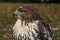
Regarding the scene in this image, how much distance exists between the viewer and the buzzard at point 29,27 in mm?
6317

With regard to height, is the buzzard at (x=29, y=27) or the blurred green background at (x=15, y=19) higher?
the buzzard at (x=29, y=27)

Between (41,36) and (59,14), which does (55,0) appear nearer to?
(59,14)

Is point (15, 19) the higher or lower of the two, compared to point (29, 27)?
lower

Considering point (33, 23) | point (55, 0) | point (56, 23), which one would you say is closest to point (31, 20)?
point (33, 23)

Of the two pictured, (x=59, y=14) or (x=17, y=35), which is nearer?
(x=17, y=35)

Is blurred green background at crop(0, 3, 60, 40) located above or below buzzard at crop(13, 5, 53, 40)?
below

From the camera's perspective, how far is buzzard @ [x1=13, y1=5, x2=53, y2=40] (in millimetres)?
6317

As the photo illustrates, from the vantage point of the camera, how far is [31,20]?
649 centimetres

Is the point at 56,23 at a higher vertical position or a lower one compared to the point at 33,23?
lower

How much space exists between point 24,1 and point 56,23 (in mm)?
7764

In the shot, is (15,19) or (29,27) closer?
(29,27)

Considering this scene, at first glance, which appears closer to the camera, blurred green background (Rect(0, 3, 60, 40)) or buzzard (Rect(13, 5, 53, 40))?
buzzard (Rect(13, 5, 53, 40))

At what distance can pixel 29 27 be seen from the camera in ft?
20.8

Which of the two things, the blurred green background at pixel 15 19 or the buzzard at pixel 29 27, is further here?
the blurred green background at pixel 15 19
